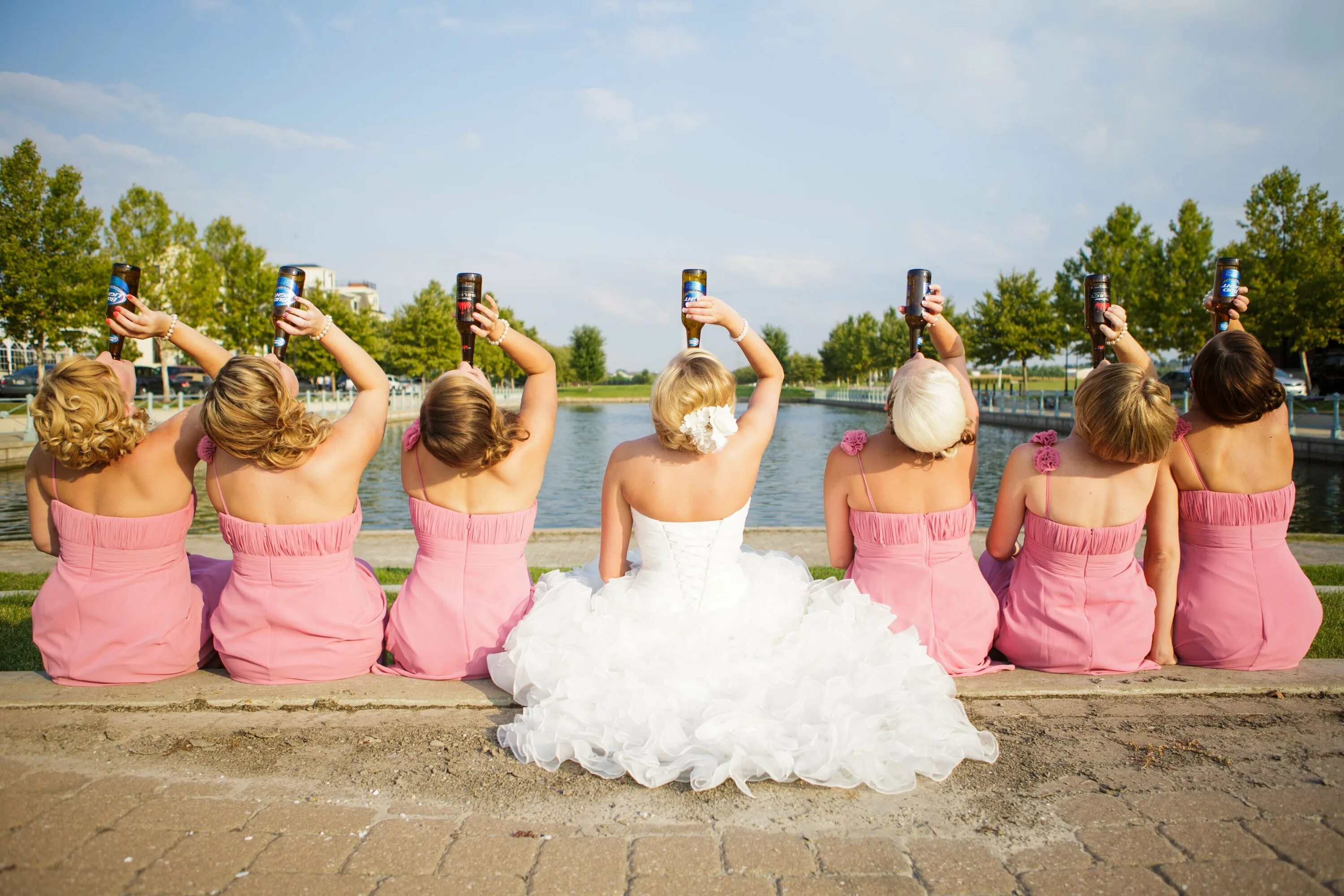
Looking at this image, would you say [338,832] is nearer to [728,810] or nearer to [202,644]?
[728,810]

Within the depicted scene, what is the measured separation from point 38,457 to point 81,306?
965 inches

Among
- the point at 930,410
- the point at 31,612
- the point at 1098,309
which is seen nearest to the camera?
the point at 930,410

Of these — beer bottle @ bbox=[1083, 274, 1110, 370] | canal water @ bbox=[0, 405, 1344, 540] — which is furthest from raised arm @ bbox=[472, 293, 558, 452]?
canal water @ bbox=[0, 405, 1344, 540]

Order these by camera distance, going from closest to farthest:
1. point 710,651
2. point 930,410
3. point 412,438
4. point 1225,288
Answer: point 710,651 → point 930,410 → point 412,438 → point 1225,288

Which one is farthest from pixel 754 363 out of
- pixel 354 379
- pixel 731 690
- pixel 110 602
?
pixel 110 602

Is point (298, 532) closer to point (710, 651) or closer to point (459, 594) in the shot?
point (459, 594)

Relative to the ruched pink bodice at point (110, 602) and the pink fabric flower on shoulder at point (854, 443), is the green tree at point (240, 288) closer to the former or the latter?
the ruched pink bodice at point (110, 602)

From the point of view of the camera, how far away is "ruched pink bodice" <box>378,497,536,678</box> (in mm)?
3814

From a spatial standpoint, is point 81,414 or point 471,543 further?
point 471,543

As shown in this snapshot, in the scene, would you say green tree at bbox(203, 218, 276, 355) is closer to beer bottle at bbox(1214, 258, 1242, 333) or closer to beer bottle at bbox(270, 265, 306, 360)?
beer bottle at bbox(270, 265, 306, 360)

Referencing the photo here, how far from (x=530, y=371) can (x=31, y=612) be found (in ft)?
11.2

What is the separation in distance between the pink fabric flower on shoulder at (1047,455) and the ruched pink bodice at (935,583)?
36 cm

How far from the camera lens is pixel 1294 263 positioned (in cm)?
2855

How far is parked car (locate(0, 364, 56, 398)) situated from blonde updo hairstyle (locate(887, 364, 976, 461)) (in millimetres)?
31361
